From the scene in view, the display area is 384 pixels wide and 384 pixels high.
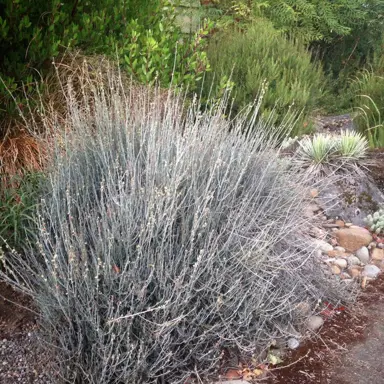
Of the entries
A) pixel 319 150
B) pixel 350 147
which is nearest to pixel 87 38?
pixel 319 150

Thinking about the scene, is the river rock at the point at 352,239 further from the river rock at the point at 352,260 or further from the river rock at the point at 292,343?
the river rock at the point at 292,343

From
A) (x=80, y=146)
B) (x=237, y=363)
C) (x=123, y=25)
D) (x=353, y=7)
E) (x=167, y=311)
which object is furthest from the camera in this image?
(x=353, y=7)

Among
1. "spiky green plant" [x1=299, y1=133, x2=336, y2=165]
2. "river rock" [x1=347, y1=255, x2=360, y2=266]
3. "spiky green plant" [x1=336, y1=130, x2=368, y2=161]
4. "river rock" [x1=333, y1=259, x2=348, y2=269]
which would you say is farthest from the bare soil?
"spiky green plant" [x1=336, y1=130, x2=368, y2=161]

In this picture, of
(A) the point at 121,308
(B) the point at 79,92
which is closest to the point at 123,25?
(B) the point at 79,92

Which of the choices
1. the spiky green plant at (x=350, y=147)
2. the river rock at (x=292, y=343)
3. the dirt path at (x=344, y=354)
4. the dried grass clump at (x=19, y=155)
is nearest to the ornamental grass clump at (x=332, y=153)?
the spiky green plant at (x=350, y=147)

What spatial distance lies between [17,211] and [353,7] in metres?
9.08

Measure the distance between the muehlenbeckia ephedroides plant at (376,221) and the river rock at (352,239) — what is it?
184 millimetres

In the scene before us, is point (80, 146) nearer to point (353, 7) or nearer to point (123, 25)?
point (123, 25)

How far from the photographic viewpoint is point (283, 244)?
3467 millimetres

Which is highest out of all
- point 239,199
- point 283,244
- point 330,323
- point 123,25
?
point 123,25

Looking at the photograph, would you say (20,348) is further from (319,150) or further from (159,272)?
(319,150)

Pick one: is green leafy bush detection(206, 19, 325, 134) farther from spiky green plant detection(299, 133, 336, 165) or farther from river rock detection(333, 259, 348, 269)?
river rock detection(333, 259, 348, 269)

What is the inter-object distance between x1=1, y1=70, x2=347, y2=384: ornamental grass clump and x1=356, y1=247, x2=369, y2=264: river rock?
808mm

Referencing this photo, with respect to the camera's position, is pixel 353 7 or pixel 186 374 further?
pixel 353 7
